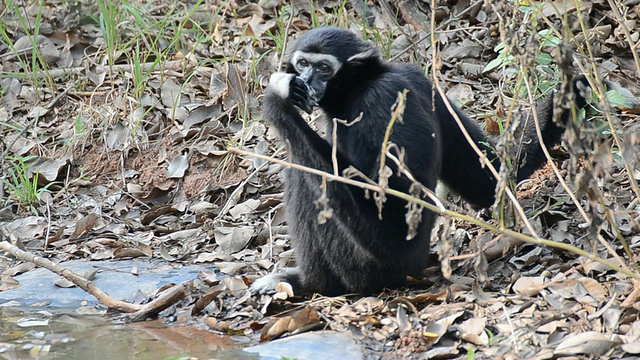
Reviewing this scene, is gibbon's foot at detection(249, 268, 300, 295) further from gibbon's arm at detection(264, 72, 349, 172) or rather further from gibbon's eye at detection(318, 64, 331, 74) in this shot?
gibbon's eye at detection(318, 64, 331, 74)

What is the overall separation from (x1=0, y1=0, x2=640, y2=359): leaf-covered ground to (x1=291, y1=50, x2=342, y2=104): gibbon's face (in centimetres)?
68

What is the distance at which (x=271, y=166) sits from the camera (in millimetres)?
7512

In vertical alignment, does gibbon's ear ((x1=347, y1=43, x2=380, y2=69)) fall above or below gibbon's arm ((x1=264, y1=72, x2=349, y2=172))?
above

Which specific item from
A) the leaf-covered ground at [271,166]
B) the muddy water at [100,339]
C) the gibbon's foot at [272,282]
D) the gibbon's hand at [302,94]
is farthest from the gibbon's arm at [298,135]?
the muddy water at [100,339]

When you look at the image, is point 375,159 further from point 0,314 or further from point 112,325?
point 0,314

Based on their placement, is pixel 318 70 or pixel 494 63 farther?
pixel 494 63

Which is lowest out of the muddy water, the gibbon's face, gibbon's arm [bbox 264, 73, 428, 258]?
the muddy water

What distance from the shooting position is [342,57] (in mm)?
5336

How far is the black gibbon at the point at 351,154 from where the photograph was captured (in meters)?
4.84

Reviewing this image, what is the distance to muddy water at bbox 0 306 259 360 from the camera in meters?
4.59

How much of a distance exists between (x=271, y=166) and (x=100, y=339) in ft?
9.71

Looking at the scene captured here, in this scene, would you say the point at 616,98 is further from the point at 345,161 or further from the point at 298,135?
the point at 298,135

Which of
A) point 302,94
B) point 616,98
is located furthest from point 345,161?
point 616,98

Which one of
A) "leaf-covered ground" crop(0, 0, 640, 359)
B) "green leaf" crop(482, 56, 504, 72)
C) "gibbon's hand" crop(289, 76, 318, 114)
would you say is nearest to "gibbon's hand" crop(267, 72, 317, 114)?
"gibbon's hand" crop(289, 76, 318, 114)
